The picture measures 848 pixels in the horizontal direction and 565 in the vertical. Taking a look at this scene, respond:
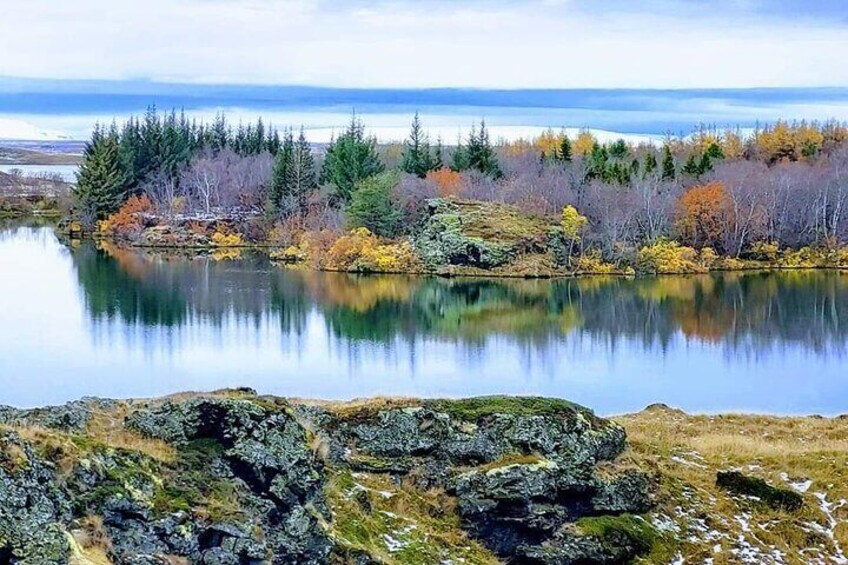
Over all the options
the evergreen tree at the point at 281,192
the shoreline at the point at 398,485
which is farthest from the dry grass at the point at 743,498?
the evergreen tree at the point at 281,192

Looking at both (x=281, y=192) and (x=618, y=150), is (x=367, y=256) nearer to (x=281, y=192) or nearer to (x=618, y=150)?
(x=281, y=192)

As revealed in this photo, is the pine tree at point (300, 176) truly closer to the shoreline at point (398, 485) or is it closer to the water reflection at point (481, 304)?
the water reflection at point (481, 304)

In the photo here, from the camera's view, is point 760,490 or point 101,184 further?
point 101,184

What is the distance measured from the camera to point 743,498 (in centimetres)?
1788

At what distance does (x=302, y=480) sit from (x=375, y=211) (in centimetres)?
7431

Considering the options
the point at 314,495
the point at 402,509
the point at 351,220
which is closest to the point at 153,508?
the point at 314,495

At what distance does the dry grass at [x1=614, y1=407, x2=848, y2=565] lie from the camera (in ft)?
53.4

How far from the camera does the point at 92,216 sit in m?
112

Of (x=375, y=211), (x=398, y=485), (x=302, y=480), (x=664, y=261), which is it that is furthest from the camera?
(x=375, y=211)

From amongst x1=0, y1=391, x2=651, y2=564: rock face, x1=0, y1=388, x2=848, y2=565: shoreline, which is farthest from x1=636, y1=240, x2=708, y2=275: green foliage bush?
x1=0, y1=391, x2=651, y2=564: rock face

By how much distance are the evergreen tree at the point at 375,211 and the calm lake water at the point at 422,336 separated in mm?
9665

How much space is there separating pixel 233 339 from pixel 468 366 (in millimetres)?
12122

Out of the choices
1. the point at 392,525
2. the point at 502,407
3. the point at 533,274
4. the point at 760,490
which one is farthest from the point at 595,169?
the point at 392,525

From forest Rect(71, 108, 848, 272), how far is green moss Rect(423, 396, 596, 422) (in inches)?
2468
